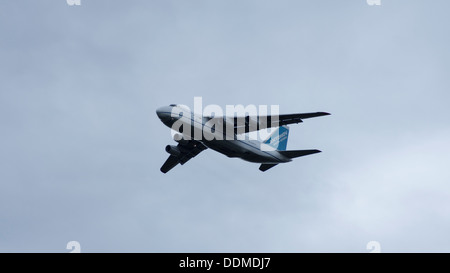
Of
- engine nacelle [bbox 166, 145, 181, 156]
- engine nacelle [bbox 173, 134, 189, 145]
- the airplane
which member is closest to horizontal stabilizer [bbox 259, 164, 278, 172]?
the airplane

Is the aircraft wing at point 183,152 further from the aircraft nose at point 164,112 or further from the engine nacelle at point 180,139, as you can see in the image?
the aircraft nose at point 164,112

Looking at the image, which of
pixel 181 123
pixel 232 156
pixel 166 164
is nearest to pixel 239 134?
pixel 232 156

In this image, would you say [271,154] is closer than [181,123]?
No

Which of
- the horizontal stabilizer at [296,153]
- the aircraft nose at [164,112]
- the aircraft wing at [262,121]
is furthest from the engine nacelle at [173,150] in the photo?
the horizontal stabilizer at [296,153]

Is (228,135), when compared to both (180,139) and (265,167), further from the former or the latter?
(265,167)

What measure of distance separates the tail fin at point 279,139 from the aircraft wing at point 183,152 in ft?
21.8

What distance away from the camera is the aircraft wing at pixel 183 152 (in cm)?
5594

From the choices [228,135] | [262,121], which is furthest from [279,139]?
[262,121]

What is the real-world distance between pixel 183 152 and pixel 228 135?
23.2 feet

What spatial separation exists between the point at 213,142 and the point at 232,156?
2.93 meters

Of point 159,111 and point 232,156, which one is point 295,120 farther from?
point 159,111

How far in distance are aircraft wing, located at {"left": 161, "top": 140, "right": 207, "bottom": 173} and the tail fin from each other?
6.65m

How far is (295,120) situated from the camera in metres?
48.6

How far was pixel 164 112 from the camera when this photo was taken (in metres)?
49.5
